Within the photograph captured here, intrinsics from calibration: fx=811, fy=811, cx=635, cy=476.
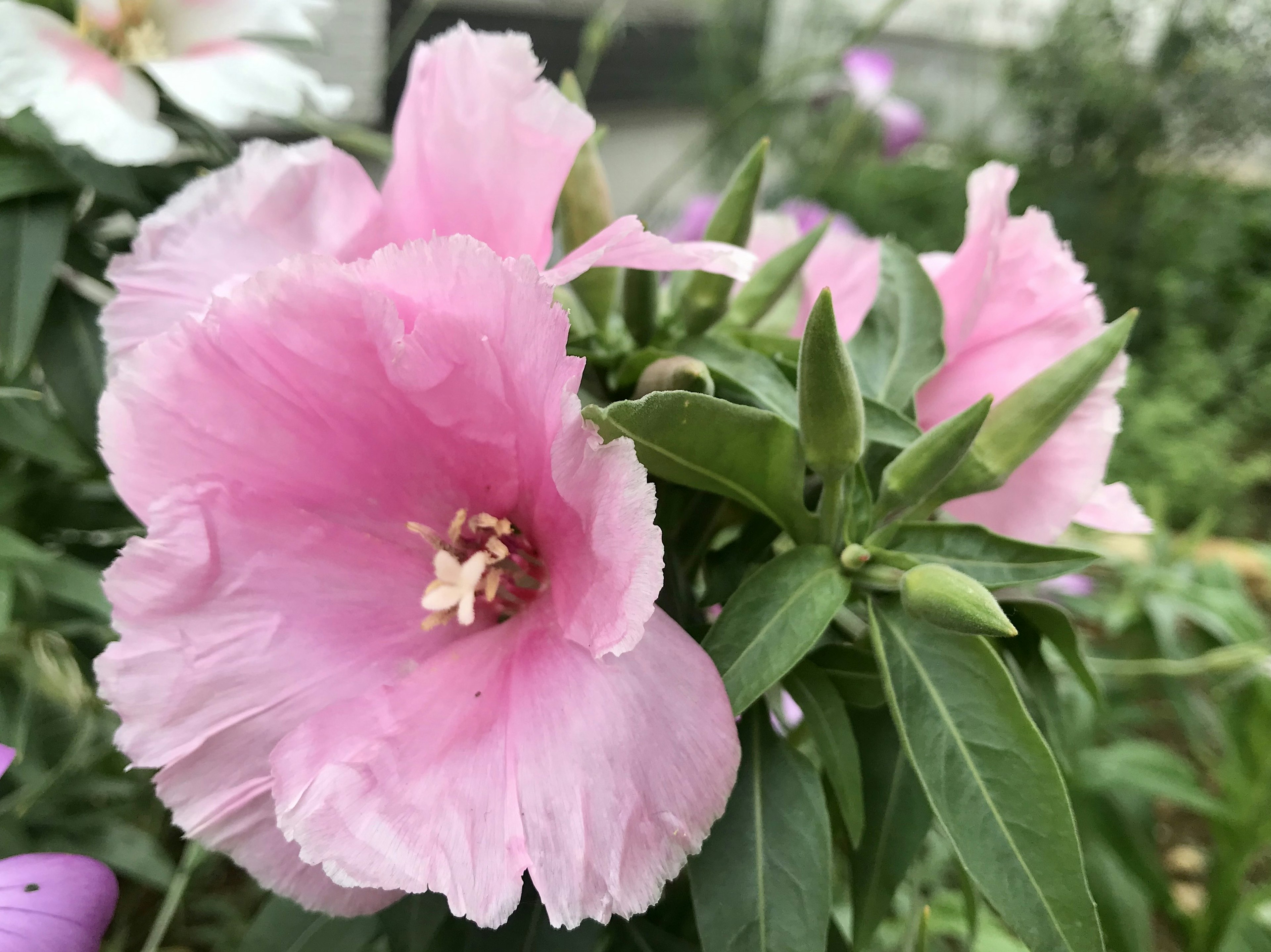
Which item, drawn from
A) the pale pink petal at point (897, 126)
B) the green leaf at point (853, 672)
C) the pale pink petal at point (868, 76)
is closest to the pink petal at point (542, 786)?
the green leaf at point (853, 672)

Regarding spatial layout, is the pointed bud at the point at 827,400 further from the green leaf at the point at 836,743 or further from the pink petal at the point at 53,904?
the pink petal at the point at 53,904

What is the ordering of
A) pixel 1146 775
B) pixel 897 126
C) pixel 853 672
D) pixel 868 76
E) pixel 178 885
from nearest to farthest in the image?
pixel 853 672, pixel 178 885, pixel 1146 775, pixel 868 76, pixel 897 126

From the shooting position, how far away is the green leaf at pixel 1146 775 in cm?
89

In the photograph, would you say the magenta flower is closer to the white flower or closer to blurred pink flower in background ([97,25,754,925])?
blurred pink flower in background ([97,25,754,925])

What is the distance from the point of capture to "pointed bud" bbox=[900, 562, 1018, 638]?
0.90 feet

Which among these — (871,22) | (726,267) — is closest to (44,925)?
(726,267)

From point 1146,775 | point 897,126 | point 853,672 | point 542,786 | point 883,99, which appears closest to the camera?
point 542,786

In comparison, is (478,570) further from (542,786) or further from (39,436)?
(39,436)

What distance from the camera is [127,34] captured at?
51 cm

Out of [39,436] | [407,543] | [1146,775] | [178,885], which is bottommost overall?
[1146,775]

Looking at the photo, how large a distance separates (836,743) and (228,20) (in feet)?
1.89

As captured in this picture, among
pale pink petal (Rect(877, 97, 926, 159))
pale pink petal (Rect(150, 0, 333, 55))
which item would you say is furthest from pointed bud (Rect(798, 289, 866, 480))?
pale pink petal (Rect(877, 97, 926, 159))

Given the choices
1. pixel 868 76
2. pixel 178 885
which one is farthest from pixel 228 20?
pixel 868 76

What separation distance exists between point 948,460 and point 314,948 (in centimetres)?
42
